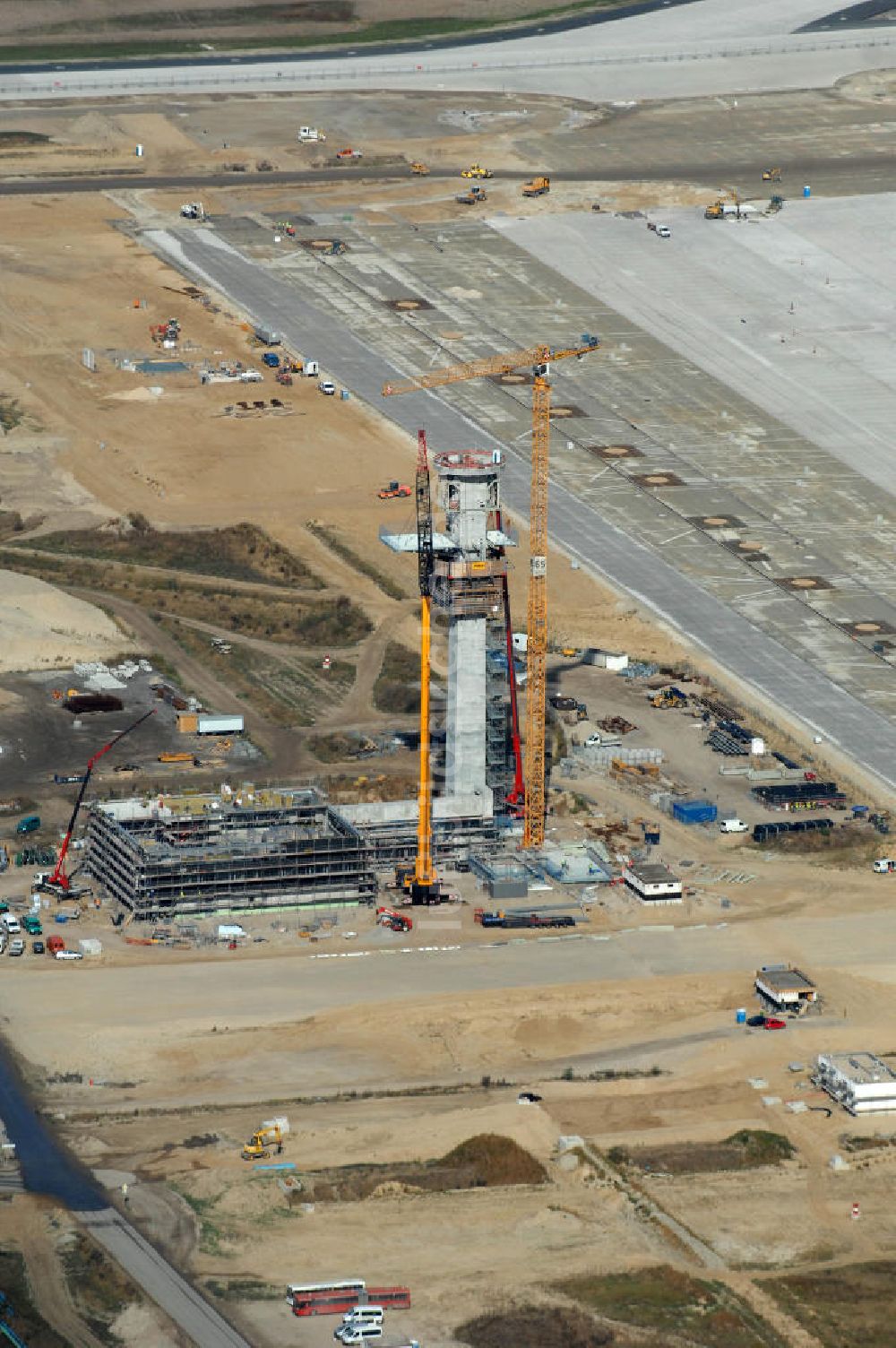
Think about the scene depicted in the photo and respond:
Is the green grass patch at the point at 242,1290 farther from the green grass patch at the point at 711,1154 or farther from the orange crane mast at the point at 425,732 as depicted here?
the orange crane mast at the point at 425,732

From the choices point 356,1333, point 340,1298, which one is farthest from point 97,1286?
point 356,1333

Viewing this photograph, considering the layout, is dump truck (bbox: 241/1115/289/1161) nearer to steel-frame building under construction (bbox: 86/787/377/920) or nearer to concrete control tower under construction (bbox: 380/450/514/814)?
steel-frame building under construction (bbox: 86/787/377/920)

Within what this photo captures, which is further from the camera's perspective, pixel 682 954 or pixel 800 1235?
pixel 682 954

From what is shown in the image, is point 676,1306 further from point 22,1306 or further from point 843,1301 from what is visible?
point 22,1306

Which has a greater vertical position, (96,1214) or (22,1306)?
(22,1306)

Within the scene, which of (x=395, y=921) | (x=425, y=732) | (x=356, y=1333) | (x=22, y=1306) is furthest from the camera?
(x=425, y=732)

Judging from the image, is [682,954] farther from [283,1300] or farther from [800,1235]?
[283,1300]

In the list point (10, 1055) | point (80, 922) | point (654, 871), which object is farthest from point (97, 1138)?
point (654, 871)
